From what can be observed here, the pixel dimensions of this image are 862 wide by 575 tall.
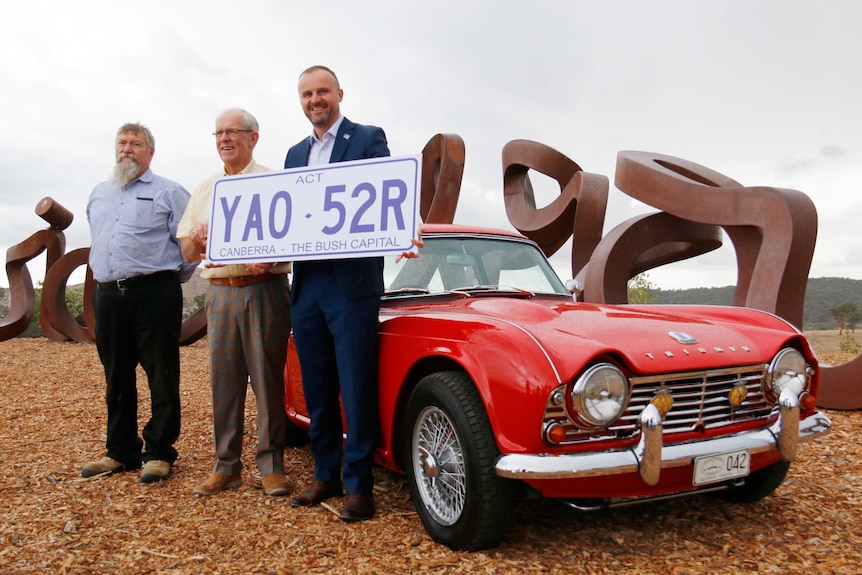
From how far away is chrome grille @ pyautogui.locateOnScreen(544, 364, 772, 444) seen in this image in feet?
8.40

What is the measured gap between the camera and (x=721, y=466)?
2.72 metres

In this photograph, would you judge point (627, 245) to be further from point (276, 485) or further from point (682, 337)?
point (276, 485)

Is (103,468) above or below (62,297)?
below

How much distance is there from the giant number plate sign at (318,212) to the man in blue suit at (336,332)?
0.43 ft

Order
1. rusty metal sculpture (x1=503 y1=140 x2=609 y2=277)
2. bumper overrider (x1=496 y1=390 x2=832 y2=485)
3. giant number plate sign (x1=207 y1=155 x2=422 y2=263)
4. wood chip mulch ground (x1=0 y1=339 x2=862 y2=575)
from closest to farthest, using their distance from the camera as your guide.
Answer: bumper overrider (x1=496 y1=390 x2=832 y2=485)
wood chip mulch ground (x1=0 y1=339 x2=862 y2=575)
giant number plate sign (x1=207 y1=155 x2=422 y2=263)
rusty metal sculpture (x1=503 y1=140 x2=609 y2=277)

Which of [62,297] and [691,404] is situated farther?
[62,297]

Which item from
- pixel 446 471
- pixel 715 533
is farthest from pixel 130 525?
pixel 715 533

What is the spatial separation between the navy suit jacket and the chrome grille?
4.10ft

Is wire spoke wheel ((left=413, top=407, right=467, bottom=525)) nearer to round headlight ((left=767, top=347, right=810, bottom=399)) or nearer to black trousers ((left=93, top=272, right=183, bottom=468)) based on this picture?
round headlight ((left=767, top=347, right=810, bottom=399))

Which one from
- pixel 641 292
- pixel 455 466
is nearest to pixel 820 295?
pixel 641 292

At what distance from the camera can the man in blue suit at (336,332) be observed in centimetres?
328

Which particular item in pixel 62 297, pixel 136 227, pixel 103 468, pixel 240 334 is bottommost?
pixel 103 468

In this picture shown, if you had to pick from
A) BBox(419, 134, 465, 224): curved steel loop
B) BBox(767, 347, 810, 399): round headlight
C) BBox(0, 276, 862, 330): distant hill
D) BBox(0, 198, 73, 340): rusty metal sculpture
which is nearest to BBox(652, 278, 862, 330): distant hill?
BBox(0, 276, 862, 330): distant hill

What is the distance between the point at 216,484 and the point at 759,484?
115 inches
